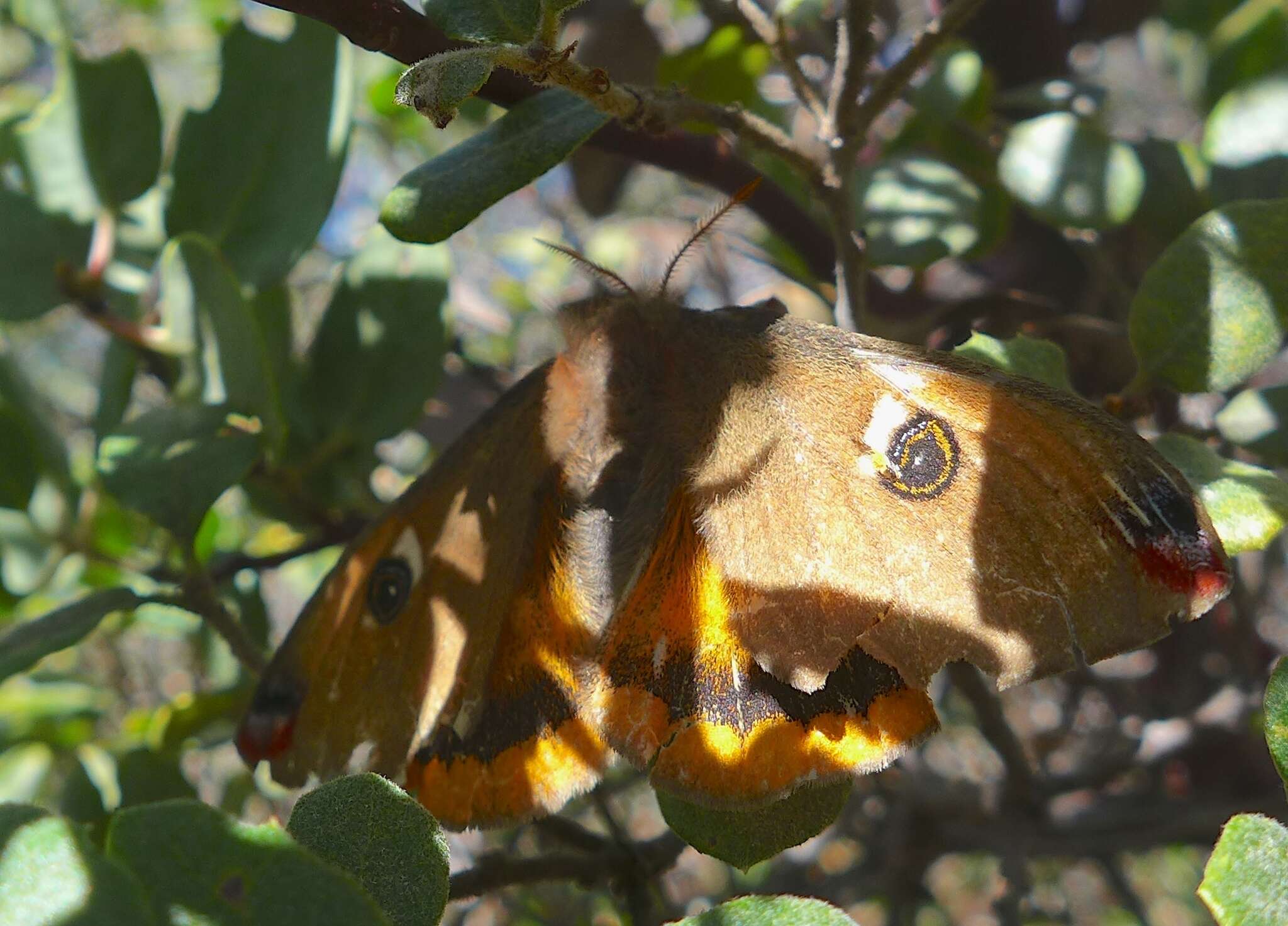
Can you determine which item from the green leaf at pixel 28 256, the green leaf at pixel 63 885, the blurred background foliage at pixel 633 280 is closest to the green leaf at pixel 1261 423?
the blurred background foliage at pixel 633 280

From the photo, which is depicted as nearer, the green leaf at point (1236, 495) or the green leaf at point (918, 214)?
the green leaf at point (1236, 495)

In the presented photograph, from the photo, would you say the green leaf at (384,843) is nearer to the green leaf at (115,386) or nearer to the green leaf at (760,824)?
the green leaf at (760,824)

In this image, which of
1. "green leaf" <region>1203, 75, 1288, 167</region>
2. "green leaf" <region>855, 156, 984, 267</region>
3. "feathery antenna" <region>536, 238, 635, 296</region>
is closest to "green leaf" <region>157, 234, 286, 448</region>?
"feathery antenna" <region>536, 238, 635, 296</region>

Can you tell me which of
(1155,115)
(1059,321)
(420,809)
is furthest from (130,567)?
(1155,115)

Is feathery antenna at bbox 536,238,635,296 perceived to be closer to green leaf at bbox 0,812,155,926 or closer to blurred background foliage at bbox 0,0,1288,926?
blurred background foliage at bbox 0,0,1288,926

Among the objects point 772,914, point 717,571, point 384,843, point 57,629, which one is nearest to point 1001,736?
point 717,571

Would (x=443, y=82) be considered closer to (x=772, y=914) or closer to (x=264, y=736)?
(x=772, y=914)
